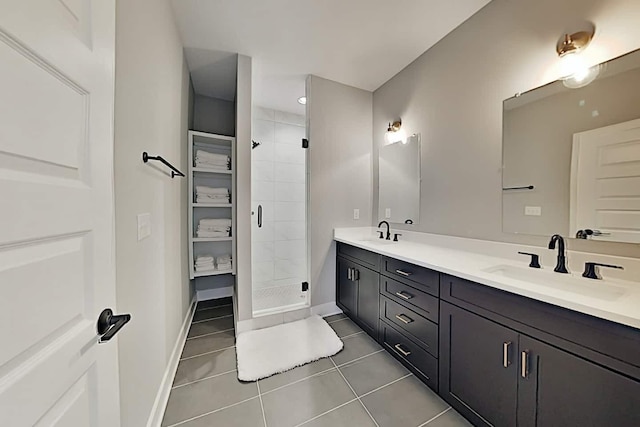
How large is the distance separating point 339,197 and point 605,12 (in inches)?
82.5

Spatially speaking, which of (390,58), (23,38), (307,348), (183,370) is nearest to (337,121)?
(390,58)

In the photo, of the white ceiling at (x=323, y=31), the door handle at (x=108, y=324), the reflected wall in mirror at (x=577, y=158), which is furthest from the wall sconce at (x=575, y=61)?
the door handle at (x=108, y=324)

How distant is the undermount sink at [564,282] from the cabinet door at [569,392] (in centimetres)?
31

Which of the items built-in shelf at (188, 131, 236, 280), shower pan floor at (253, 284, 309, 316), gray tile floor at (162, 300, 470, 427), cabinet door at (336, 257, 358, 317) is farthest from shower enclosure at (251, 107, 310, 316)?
gray tile floor at (162, 300, 470, 427)

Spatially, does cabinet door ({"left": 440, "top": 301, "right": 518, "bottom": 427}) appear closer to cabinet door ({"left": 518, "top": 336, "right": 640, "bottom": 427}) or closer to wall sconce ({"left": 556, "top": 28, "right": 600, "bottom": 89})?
cabinet door ({"left": 518, "top": 336, "right": 640, "bottom": 427})

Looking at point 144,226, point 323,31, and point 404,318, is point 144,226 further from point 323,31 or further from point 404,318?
point 323,31

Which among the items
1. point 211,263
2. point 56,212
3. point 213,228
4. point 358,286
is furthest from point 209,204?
point 56,212

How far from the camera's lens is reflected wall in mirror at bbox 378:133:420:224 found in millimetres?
2332

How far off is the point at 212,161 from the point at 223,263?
1185mm

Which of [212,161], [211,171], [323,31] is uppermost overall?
[323,31]

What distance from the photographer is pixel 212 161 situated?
269 cm

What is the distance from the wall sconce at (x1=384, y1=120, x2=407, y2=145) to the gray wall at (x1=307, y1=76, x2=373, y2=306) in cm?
29

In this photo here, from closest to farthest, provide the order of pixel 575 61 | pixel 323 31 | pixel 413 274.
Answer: pixel 575 61 < pixel 413 274 < pixel 323 31

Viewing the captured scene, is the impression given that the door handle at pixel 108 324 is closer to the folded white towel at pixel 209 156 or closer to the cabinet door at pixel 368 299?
the cabinet door at pixel 368 299
